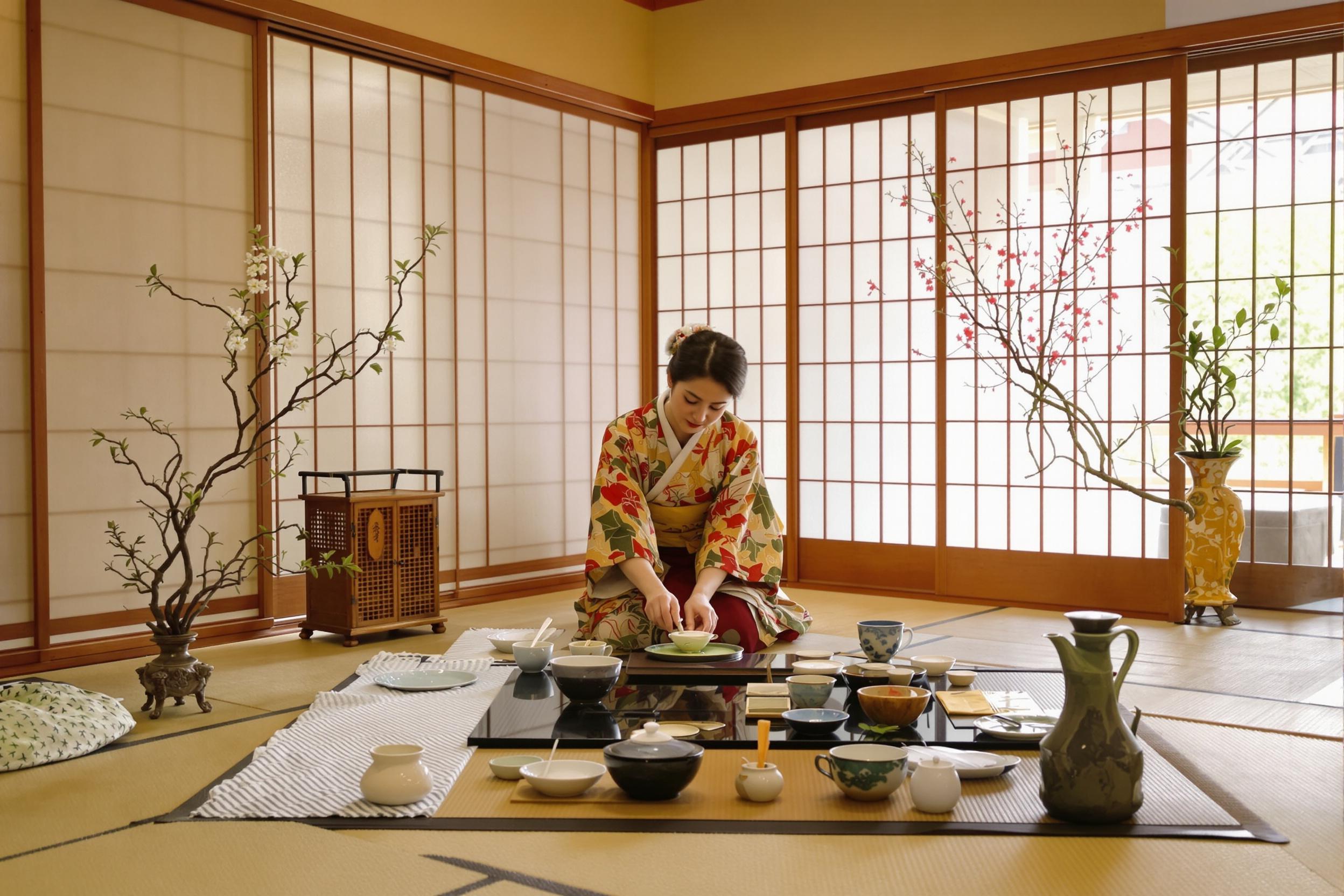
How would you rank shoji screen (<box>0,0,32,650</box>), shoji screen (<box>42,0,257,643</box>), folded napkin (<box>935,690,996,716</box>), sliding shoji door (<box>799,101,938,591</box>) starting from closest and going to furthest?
folded napkin (<box>935,690,996,716</box>), shoji screen (<box>0,0,32,650</box>), shoji screen (<box>42,0,257,643</box>), sliding shoji door (<box>799,101,938,591</box>)

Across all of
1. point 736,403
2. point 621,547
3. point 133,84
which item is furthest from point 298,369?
point 736,403

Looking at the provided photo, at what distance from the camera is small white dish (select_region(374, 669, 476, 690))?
133 inches

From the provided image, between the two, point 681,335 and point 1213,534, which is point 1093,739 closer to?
point 681,335

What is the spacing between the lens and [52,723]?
2.88m

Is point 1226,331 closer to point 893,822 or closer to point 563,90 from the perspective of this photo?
point 563,90

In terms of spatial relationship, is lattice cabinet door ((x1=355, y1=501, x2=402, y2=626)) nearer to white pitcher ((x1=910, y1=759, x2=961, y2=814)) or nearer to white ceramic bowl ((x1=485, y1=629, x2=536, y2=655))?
white ceramic bowl ((x1=485, y1=629, x2=536, y2=655))

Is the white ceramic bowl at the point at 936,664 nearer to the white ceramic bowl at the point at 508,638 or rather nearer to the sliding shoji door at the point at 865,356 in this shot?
the white ceramic bowl at the point at 508,638

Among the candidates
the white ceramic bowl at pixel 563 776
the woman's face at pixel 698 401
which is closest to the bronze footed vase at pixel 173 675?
the white ceramic bowl at pixel 563 776

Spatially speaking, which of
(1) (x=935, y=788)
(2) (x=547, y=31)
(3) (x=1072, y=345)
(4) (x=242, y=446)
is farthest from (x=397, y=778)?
(2) (x=547, y=31)

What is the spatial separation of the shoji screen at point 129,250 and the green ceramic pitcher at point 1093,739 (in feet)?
11.1

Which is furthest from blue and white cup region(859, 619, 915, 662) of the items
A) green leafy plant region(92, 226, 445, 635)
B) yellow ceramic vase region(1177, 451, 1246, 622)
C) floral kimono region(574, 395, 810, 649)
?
yellow ceramic vase region(1177, 451, 1246, 622)

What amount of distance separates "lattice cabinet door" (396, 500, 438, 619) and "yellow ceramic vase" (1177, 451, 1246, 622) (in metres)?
3.05

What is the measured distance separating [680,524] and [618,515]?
30cm

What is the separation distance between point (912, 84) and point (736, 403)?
186 cm
